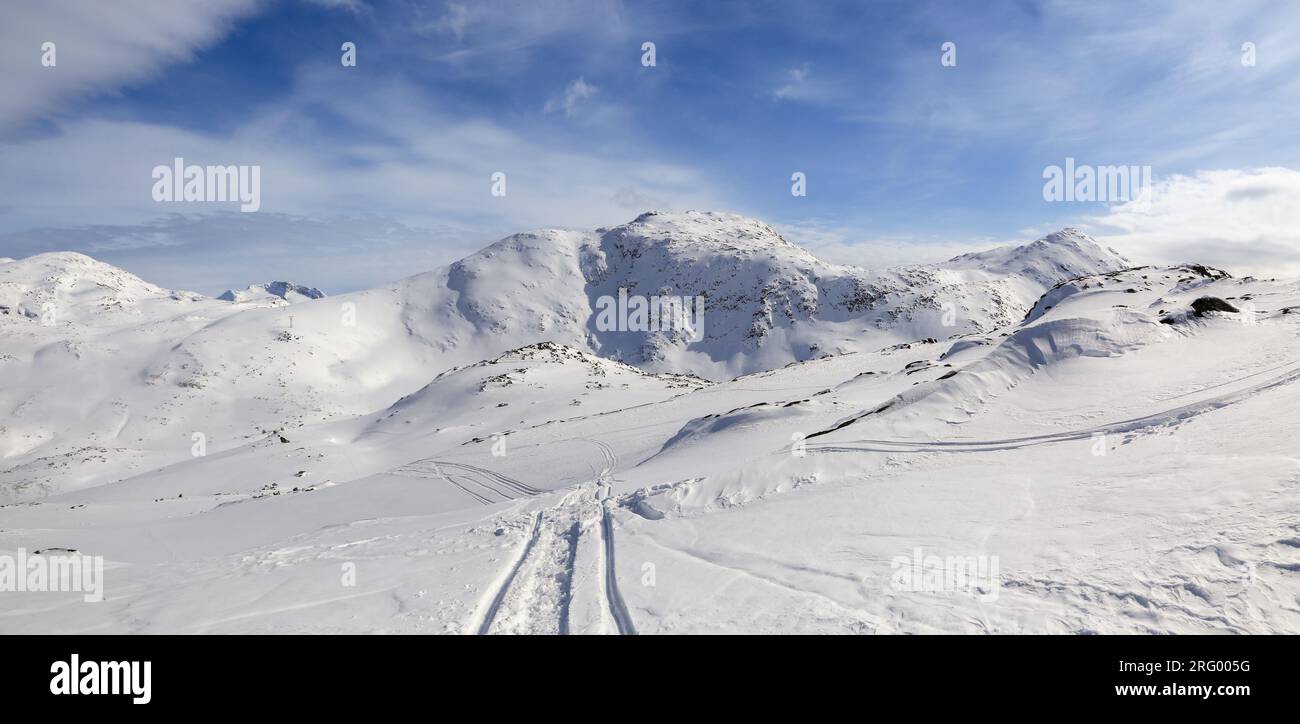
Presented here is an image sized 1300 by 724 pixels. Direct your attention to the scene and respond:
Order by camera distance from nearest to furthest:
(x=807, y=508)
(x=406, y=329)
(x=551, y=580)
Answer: (x=551, y=580) < (x=807, y=508) < (x=406, y=329)

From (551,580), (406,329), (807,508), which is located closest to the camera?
(551,580)

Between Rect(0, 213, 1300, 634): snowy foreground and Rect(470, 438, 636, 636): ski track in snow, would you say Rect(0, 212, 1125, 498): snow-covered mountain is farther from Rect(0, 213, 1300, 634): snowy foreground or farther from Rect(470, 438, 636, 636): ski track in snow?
Rect(470, 438, 636, 636): ski track in snow

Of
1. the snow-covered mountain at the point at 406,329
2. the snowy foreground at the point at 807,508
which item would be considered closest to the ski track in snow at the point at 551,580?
the snowy foreground at the point at 807,508

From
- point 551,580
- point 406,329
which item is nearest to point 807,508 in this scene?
point 551,580

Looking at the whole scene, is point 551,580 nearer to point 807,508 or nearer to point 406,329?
point 807,508

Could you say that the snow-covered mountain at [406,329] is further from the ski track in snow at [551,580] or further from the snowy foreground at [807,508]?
the ski track in snow at [551,580]

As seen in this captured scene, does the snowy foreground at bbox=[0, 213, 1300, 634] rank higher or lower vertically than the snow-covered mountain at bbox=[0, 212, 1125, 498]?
lower

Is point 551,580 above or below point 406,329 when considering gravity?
below

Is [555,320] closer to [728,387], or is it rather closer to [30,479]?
[30,479]

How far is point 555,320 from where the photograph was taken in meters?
149

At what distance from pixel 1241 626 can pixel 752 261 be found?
16127 centimetres

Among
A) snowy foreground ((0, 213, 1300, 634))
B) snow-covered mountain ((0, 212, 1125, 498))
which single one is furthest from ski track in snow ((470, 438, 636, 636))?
snow-covered mountain ((0, 212, 1125, 498))

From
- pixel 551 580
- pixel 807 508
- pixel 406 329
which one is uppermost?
pixel 406 329
